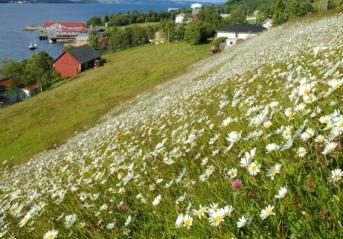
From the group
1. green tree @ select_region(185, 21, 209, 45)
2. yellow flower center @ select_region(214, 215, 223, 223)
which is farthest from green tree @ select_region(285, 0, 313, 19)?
yellow flower center @ select_region(214, 215, 223, 223)

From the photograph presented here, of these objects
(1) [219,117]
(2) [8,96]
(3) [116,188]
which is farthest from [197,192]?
(2) [8,96]

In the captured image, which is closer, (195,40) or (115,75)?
(115,75)

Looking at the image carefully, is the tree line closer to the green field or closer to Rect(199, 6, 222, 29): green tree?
the green field

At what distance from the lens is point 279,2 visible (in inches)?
3959

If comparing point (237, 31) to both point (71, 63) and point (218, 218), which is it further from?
point (218, 218)

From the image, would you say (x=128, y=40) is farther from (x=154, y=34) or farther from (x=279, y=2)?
(x=279, y=2)

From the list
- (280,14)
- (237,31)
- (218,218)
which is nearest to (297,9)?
(280,14)

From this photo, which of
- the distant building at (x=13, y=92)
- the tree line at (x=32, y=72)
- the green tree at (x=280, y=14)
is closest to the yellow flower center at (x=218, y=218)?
the tree line at (x=32, y=72)

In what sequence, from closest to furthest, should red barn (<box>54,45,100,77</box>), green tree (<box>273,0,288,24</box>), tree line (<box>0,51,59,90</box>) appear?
tree line (<box>0,51,59,90</box>), green tree (<box>273,0,288,24</box>), red barn (<box>54,45,100,77</box>)

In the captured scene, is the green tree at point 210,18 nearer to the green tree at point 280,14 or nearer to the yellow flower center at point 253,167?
the green tree at point 280,14

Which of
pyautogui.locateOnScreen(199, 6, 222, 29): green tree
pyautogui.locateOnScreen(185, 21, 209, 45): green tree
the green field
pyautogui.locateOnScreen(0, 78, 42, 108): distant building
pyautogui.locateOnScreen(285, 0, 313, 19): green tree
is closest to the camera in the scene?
the green field

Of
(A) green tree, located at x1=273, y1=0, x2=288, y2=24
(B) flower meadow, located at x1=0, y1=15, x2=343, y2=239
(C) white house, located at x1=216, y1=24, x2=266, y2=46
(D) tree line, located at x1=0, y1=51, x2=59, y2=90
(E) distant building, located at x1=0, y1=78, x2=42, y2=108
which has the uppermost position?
(B) flower meadow, located at x1=0, y1=15, x2=343, y2=239

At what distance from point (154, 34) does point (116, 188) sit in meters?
156

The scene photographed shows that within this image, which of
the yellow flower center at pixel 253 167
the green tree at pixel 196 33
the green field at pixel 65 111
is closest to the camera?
the yellow flower center at pixel 253 167
